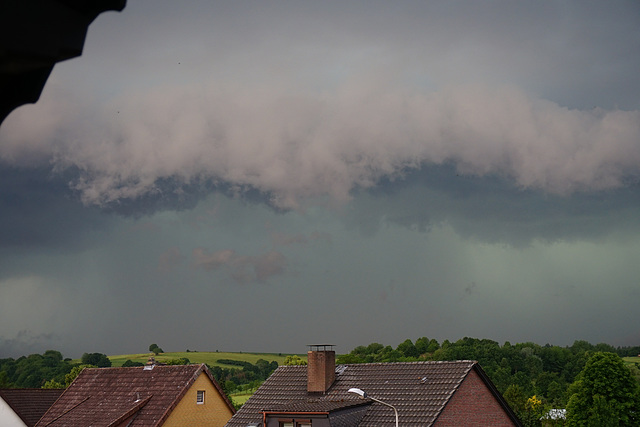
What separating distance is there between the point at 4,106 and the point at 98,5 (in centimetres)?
51

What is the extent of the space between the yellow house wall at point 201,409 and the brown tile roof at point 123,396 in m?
0.45

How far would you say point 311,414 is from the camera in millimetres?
31078

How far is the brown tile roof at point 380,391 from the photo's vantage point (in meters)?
32.3

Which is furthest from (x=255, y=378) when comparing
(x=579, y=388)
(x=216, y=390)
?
(x=216, y=390)

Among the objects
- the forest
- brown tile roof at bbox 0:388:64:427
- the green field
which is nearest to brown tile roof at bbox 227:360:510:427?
brown tile roof at bbox 0:388:64:427

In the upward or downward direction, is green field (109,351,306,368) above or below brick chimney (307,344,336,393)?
above

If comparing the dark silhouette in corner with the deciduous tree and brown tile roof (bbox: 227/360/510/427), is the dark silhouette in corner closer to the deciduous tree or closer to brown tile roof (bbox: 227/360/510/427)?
brown tile roof (bbox: 227/360/510/427)

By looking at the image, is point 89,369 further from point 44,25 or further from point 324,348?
point 44,25

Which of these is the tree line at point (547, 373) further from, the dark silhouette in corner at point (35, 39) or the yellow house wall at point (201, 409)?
the dark silhouette in corner at point (35, 39)

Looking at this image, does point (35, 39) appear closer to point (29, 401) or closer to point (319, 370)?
point (319, 370)

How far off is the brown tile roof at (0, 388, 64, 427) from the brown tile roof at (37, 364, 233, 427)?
1.25m

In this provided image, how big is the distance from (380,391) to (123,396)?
1701cm

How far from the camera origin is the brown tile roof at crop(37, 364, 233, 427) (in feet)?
128

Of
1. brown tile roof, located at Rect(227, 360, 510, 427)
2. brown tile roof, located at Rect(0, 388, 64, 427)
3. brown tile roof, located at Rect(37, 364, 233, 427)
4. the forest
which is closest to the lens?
brown tile roof, located at Rect(227, 360, 510, 427)
